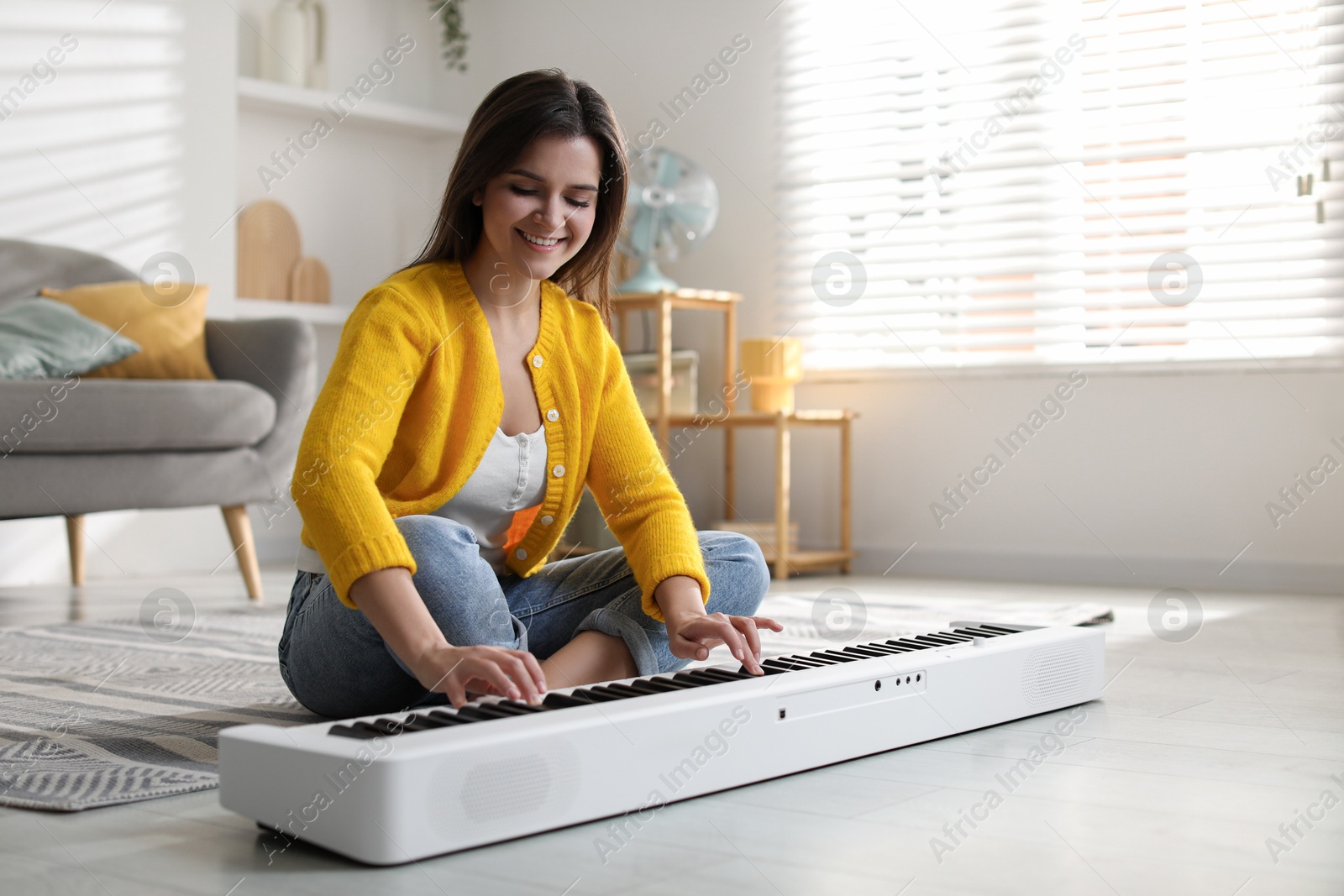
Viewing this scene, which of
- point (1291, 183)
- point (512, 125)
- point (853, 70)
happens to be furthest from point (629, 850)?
point (853, 70)

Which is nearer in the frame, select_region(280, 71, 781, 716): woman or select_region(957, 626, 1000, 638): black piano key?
select_region(280, 71, 781, 716): woman

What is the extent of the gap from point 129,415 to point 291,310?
126 centimetres

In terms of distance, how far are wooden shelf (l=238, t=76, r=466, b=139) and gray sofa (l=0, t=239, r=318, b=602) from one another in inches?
32.7

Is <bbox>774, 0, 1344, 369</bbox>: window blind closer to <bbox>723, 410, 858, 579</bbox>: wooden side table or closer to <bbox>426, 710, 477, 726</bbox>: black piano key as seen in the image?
<bbox>723, 410, 858, 579</bbox>: wooden side table

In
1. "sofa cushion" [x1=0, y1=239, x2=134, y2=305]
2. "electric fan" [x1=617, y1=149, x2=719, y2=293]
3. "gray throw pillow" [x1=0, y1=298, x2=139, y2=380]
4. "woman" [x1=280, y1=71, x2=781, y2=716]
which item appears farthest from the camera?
"electric fan" [x1=617, y1=149, x2=719, y2=293]

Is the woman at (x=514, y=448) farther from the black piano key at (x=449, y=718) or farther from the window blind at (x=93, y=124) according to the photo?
the window blind at (x=93, y=124)

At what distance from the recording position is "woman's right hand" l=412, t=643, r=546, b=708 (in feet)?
2.96

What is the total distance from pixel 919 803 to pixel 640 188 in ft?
8.63

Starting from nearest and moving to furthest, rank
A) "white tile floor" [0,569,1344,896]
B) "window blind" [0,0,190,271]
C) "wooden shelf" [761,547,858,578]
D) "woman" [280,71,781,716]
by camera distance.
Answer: "white tile floor" [0,569,1344,896] → "woman" [280,71,781,716] → "window blind" [0,0,190,271] → "wooden shelf" [761,547,858,578]

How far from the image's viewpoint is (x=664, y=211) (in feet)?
11.4

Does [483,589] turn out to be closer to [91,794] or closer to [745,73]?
[91,794]

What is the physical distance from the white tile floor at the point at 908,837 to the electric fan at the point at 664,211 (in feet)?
7.65

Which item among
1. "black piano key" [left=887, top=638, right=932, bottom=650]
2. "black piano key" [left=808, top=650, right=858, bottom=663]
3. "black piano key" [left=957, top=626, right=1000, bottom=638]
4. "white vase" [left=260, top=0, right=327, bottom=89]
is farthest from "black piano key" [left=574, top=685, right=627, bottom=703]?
"white vase" [left=260, top=0, right=327, bottom=89]

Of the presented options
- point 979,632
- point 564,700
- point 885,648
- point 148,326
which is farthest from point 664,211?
point 564,700
